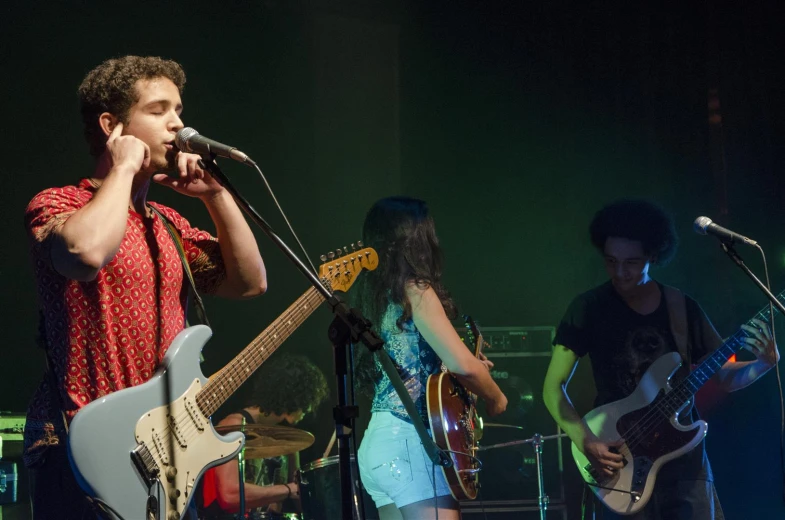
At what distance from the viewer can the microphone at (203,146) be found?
2047 millimetres

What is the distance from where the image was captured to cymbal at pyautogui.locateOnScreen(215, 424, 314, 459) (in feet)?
13.9

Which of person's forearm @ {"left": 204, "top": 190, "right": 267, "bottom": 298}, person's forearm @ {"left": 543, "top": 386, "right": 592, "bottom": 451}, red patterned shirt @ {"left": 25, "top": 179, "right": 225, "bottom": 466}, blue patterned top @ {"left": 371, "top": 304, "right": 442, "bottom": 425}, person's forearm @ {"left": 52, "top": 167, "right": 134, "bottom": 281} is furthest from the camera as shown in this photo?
person's forearm @ {"left": 543, "top": 386, "right": 592, "bottom": 451}

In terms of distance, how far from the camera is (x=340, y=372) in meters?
2.08

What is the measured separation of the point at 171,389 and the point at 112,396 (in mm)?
192

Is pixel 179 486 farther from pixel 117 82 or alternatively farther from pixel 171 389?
pixel 117 82

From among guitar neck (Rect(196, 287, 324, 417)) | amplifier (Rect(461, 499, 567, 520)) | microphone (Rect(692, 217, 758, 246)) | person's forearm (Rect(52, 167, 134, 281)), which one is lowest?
amplifier (Rect(461, 499, 567, 520))

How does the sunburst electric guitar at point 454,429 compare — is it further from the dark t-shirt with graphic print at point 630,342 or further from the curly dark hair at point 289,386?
the curly dark hair at point 289,386

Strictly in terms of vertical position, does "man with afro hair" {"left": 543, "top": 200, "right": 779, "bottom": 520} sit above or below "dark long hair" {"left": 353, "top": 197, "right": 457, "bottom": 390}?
below

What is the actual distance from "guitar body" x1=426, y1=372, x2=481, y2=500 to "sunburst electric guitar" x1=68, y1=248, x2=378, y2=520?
796 millimetres

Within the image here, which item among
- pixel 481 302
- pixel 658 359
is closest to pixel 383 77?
pixel 481 302

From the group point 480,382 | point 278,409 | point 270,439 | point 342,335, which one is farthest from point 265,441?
point 342,335

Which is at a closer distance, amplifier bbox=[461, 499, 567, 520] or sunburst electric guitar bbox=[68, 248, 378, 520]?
sunburst electric guitar bbox=[68, 248, 378, 520]

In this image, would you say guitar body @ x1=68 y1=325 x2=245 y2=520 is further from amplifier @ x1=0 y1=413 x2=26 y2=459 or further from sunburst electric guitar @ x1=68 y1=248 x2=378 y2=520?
amplifier @ x1=0 y1=413 x2=26 y2=459

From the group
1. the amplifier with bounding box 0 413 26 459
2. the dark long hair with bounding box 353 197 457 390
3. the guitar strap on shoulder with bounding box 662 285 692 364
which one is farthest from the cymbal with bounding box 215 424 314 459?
the guitar strap on shoulder with bounding box 662 285 692 364
